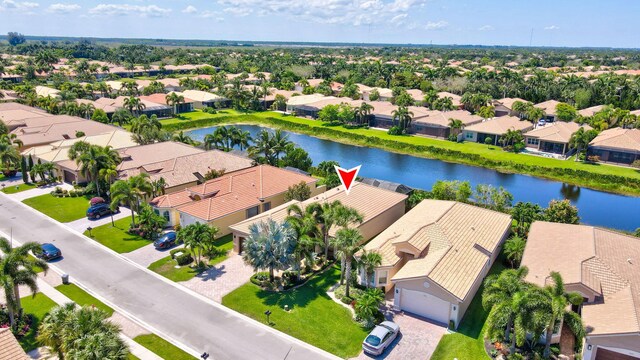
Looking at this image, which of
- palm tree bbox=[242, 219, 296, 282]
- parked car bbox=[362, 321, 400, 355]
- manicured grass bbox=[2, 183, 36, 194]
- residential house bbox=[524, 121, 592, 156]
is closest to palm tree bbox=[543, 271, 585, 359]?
parked car bbox=[362, 321, 400, 355]

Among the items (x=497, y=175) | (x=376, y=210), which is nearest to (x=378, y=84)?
(x=497, y=175)

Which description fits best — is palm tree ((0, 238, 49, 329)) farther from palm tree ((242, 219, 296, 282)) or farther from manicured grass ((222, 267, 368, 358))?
palm tree ((242, 219, 296, 282))

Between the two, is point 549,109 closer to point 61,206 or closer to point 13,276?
point 61,206

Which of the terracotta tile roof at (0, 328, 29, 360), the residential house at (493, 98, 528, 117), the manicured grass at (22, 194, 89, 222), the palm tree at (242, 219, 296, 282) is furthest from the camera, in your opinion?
the residential house at (493, 98, 528, 117)

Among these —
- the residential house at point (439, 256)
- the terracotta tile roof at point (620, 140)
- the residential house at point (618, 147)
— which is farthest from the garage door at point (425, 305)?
the terracotta tile roof at point (620, 140)

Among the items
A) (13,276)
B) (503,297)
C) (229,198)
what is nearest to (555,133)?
(229,198)

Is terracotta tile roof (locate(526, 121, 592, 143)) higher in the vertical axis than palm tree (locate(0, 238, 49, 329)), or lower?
higher

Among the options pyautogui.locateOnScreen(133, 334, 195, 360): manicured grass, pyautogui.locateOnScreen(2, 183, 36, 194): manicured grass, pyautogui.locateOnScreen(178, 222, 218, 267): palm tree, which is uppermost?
pyautogui.locateOnScreen(178, 222, 218, 267): palm tree

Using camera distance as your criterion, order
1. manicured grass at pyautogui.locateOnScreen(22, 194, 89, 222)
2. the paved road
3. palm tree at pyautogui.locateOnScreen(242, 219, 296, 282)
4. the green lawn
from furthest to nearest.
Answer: manicured grass at pyautogui.locateOnScreen(22, 194, 89, 222) → the green lawn → palm tree at pyautogui.locateOnScreen(242, 219, 296, 282) → the paved road

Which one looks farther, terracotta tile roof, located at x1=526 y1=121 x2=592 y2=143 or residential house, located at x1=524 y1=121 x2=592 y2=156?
terracotta tile roof, located at x1=526 y1=121 x2=592 y2=143
